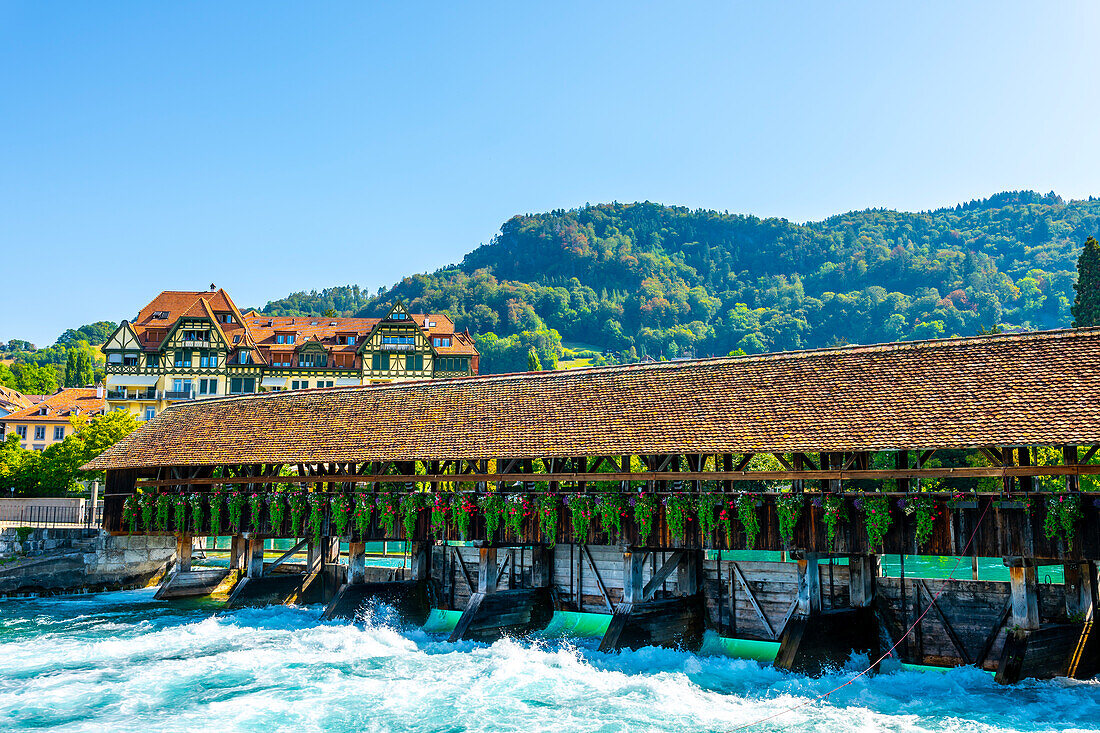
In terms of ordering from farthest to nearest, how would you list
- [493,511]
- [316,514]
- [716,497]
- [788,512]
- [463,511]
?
1. [316,514]
2. [463,511]
3. [493,511]
4. [716,497]
5. [788,512]

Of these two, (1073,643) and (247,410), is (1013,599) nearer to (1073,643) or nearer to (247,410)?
(1073,643)

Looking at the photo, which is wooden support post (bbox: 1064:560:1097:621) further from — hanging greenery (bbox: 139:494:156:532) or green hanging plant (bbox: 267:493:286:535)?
hanging greenery (bbox: 139:494:156:532)

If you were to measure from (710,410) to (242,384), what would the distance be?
48.2 metres

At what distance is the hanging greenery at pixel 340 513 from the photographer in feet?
78.7

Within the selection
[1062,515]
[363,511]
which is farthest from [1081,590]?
[363,511]

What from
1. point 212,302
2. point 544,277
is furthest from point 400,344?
point 544,277

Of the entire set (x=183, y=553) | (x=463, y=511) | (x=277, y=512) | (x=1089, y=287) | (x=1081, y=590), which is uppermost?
(x=1089, y=287)

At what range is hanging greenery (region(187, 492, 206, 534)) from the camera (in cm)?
2606

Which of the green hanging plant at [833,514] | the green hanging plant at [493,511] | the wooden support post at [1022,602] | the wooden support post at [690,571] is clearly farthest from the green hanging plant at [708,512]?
the wooden support post at [1022,602]

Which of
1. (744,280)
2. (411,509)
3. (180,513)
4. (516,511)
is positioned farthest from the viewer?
(744,280)

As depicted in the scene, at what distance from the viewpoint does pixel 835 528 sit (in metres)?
18.4

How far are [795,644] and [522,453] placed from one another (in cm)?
672

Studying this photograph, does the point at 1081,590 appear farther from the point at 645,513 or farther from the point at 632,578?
the point at 632,578

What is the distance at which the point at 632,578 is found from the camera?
67.9ft
